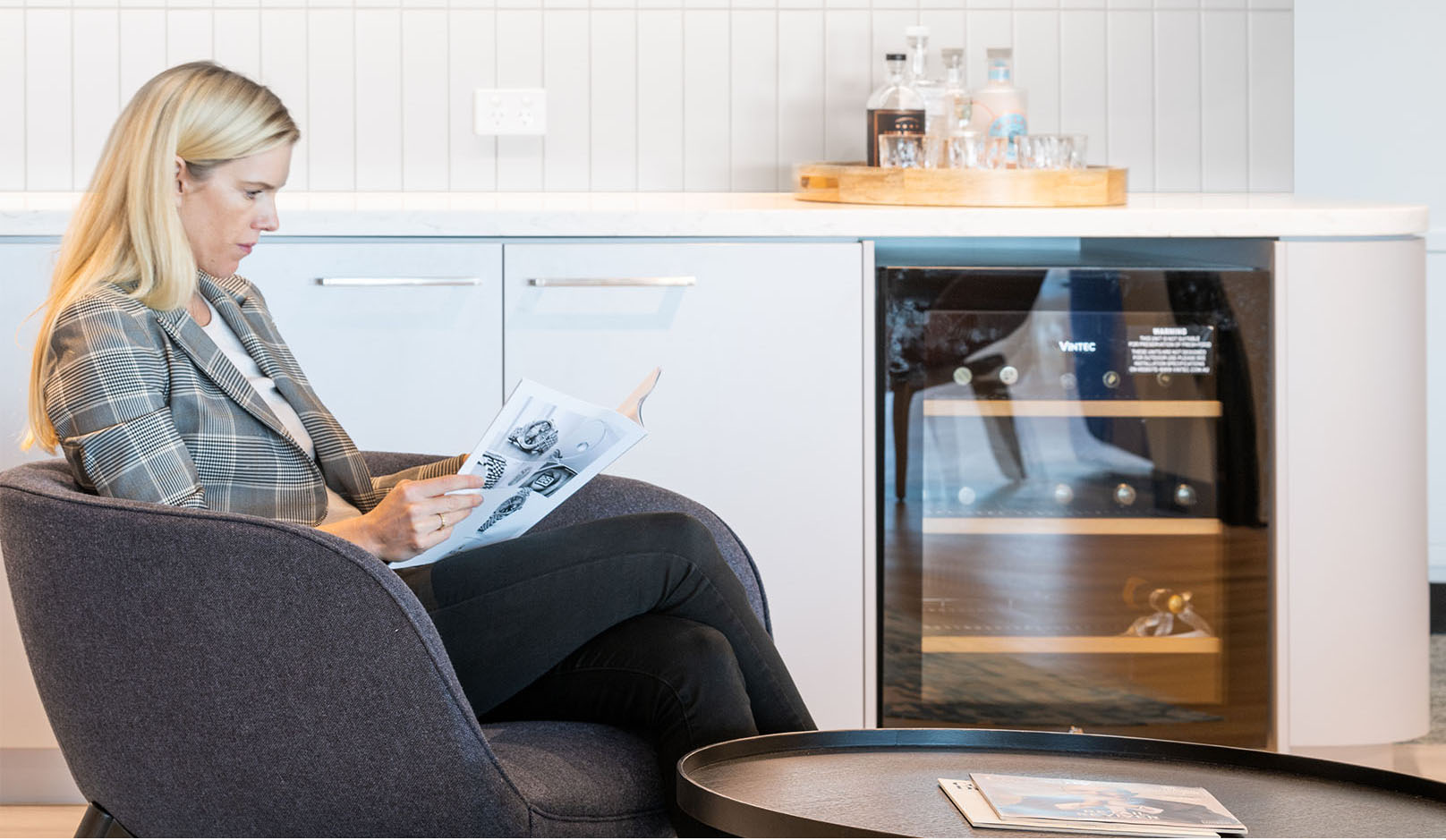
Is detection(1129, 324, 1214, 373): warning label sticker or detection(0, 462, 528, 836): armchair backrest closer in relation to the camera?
detection(0, 462, 528, 836): armchair backrest

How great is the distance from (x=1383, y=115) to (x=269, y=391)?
2.46 meters

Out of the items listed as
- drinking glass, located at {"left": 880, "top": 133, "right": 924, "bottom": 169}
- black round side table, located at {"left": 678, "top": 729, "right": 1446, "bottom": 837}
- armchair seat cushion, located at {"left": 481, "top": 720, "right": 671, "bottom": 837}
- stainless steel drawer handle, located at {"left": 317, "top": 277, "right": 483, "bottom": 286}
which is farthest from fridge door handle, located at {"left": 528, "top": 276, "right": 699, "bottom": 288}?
black round side table, located at {"left": 678, "top": 729, "right": 1446, "bottom": 837}

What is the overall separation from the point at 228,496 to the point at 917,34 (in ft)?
5.36

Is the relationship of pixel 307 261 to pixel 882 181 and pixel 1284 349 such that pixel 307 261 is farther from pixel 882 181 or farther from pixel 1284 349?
pixel 1284 349

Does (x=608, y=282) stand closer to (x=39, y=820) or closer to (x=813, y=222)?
(x=813, y=222)

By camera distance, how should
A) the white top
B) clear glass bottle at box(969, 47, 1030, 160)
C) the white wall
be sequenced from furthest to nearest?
the white wall, clear glass bottle at box(969, 47, 1030, 160), the white top

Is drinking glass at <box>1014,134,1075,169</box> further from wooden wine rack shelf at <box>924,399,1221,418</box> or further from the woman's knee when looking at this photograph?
the woman's knee

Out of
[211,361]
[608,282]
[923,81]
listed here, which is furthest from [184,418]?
[923,81]

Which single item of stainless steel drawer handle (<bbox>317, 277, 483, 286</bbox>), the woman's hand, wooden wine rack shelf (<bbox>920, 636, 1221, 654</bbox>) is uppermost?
stainless steel drawer handle (<bbox>317, 277, 483, 286</bbox>)

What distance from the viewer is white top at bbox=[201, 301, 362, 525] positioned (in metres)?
1.76

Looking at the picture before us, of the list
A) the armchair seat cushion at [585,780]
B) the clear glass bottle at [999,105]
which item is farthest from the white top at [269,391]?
the clear glass bottle at [999,105]

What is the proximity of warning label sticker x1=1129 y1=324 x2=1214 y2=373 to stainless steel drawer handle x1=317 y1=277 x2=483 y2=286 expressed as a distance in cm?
102

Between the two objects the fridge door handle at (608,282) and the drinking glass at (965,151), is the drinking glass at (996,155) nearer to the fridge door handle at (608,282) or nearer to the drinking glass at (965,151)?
the drinking glass at (965,151)

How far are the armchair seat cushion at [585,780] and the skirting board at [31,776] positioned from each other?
1.12 m
